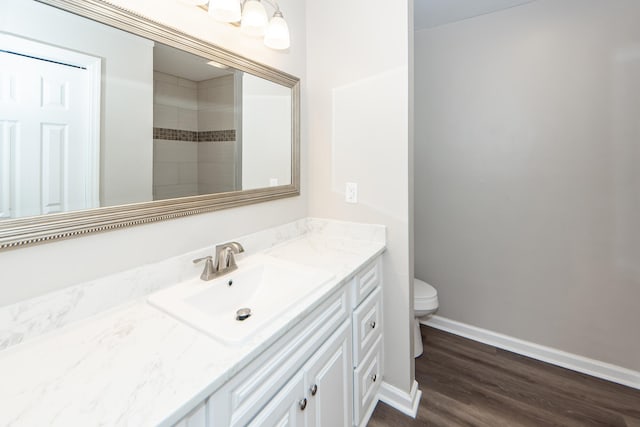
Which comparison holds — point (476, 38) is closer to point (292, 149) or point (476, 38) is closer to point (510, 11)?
point (510, 11)

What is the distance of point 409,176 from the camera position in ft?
5.01

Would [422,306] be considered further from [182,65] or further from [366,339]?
[182,65]

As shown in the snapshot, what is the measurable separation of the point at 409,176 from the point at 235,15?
3.55 ft

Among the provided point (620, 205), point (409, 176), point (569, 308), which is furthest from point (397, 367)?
point (620, 205)

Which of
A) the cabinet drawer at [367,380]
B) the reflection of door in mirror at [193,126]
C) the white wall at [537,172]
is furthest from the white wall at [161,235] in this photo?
the white wall at [537,172]

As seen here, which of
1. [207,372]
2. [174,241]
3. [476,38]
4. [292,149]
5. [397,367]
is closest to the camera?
[207,372]

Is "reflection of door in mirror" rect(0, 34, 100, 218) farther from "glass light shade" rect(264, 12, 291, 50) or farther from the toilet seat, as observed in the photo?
the toilet seat

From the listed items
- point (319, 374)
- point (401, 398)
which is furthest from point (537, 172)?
point (319, 374)

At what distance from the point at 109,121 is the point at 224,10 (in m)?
0.64

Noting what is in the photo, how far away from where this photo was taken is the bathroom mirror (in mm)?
768

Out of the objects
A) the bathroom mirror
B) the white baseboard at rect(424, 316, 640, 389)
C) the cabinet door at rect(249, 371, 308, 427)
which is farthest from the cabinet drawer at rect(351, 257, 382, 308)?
the white baseboard at rect(424, 316, 640, 389)

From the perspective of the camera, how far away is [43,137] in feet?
2.66

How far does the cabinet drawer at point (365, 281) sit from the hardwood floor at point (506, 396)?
0.71 m

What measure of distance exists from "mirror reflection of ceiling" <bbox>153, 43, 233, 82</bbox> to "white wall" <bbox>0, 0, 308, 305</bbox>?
100mm
